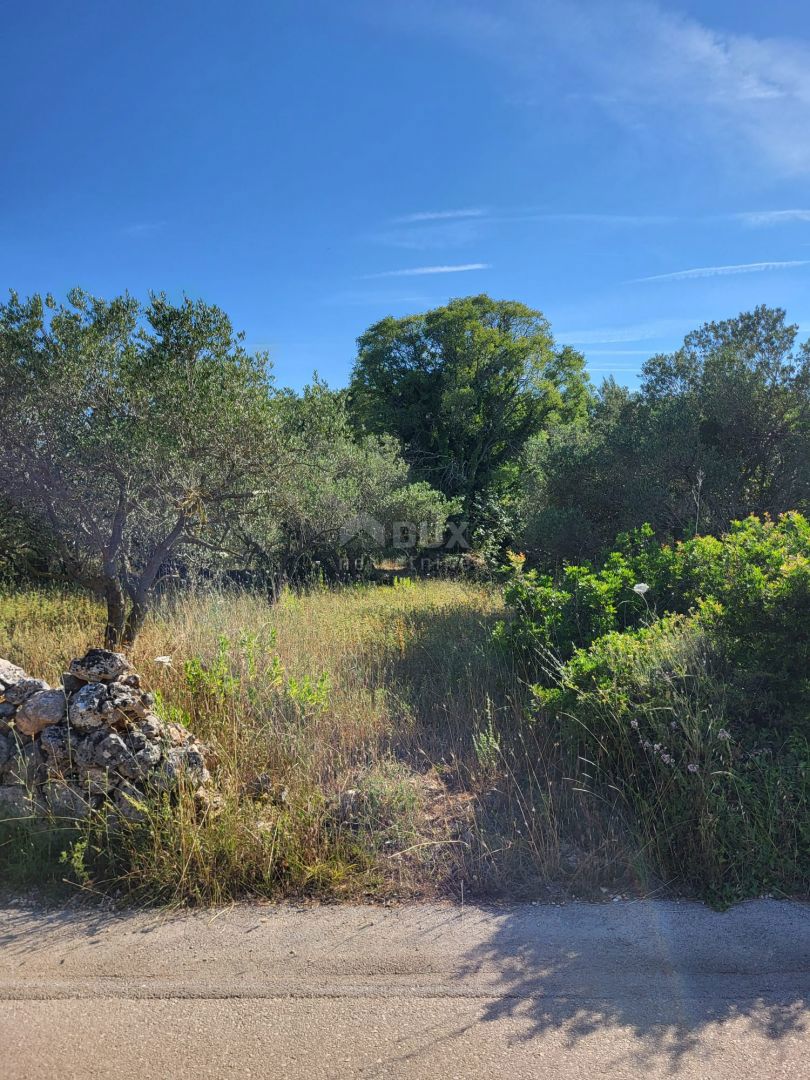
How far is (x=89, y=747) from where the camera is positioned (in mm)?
3623

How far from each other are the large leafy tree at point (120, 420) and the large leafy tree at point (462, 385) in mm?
15236

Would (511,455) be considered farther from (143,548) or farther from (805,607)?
(805,607)

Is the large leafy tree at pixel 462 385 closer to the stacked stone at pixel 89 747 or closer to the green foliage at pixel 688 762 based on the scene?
the green foliage at pixel 688 762

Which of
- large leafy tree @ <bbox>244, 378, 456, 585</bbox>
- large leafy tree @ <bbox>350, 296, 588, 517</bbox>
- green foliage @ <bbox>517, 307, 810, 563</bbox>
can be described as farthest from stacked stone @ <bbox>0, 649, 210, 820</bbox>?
large leafy tree @ <bbox>350, 296, 588, 517</bbox>

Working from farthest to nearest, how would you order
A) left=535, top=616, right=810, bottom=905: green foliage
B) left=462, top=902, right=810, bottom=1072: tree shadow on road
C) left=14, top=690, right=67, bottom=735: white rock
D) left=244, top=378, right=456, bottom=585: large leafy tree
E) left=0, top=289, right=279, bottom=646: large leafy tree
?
1. left=244, top=378, right=456, bottom=585: large leafy tree
2. left=0, top=289, right=279, bottom=646: large leafy tree
3. left=14, top=690, right=67, bottom=735: white rock
4. left=535, top=616, right=810, bottom=905: green foliage
5. left=462, top=902, right=810, bottom=1072: tree shadow on road

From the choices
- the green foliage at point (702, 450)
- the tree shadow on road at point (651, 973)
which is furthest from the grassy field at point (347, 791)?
the green foliage at point (702, 450)

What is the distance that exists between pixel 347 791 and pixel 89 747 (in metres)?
1.38

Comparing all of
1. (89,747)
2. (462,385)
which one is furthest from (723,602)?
(462,385)

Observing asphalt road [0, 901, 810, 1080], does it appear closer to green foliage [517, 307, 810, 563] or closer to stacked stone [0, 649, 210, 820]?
stacked stone [0, 649, 210, 820]

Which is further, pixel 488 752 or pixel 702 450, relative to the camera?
pixel 702 450

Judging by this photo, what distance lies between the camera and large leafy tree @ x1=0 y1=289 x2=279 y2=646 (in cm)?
629

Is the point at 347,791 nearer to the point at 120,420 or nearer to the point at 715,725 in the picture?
the point at 715,725

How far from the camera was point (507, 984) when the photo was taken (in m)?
2.61

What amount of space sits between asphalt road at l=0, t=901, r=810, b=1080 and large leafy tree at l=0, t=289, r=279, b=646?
4187mm
